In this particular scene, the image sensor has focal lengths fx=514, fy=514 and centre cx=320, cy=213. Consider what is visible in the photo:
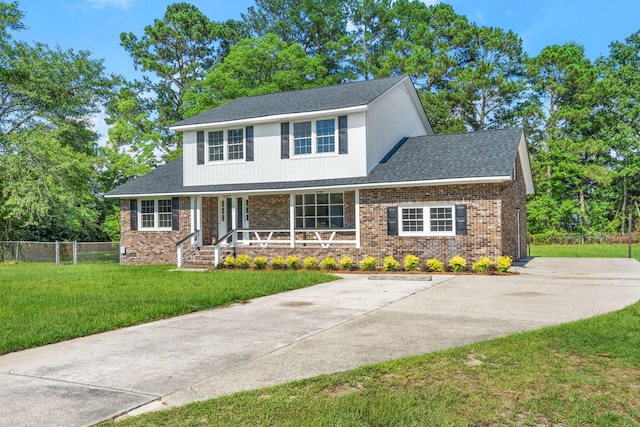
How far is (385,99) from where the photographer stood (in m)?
19.6

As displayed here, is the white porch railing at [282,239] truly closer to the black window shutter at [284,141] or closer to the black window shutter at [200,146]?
the black window shutter at [284,141]

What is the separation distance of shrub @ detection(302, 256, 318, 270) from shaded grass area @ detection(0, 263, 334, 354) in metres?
2.53

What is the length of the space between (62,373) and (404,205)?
12882 millimetres

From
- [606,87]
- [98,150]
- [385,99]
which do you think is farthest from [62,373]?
[606,87]

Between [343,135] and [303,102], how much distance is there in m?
2.94

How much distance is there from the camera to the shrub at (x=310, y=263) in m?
17.7

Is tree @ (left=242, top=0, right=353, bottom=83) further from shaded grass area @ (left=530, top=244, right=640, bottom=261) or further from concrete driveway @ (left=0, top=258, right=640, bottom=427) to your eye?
concrete driveway @ (left=0, top=258, right=640, bottom=427)

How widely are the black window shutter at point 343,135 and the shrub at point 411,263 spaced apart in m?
4.39

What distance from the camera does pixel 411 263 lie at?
53.5ft

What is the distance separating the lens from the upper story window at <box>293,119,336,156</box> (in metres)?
18.5

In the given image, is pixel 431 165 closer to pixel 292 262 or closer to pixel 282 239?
pixel 292 262

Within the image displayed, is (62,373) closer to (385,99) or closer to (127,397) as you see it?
(127,397)

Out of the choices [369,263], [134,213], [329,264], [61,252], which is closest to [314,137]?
[329,264]

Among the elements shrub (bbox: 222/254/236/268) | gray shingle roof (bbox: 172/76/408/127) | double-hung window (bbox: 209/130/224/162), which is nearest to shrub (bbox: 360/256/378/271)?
shrub (bbox: 222/254/236/268)
